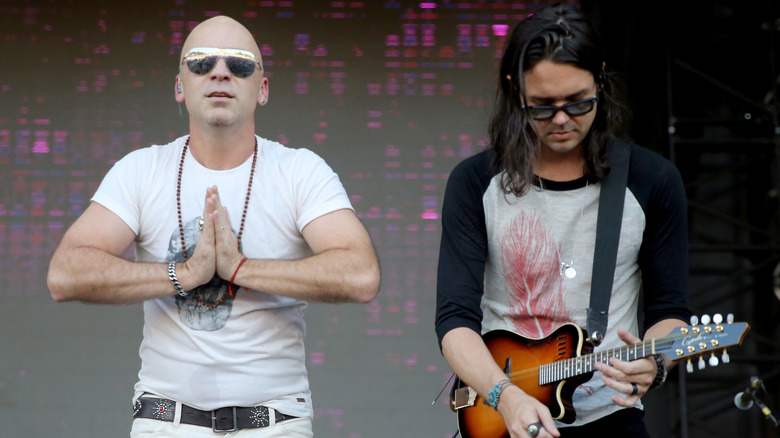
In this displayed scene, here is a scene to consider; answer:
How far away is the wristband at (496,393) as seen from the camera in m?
2.66

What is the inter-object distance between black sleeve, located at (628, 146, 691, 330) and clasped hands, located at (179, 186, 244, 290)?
1252mm

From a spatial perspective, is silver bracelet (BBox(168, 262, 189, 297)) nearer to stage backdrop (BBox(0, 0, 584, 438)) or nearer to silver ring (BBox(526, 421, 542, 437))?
silver ring (BBox(526, 421, 542, 437))

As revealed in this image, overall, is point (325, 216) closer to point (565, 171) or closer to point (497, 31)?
point (565, 171)

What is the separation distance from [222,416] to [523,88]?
1.37m

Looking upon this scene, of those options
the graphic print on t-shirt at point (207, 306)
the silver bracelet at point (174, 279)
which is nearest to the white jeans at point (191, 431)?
the graphic print on t-shirt at point (207, 306)

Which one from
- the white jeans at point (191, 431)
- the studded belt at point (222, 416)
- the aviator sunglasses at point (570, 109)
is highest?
the aviator sunglasses at point (570, 109)

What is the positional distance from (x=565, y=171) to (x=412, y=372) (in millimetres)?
3711

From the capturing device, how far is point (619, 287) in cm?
289

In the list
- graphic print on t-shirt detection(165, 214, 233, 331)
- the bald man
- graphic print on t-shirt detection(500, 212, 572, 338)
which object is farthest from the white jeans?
graphic print on t-shirt detection(500, 212, 572, 338)

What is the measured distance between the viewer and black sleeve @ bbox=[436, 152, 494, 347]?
2910 millimetres

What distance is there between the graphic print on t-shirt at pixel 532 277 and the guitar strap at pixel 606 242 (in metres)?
0.10

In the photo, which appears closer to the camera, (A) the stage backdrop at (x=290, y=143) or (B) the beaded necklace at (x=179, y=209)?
(B) the beaded necklace at (x=179, y=209)

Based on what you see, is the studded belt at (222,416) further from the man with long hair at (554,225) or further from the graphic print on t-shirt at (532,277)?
the graphic print on t-shirt at (532,277)

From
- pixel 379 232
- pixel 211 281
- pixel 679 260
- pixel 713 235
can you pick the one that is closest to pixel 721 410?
pixel 713 235
